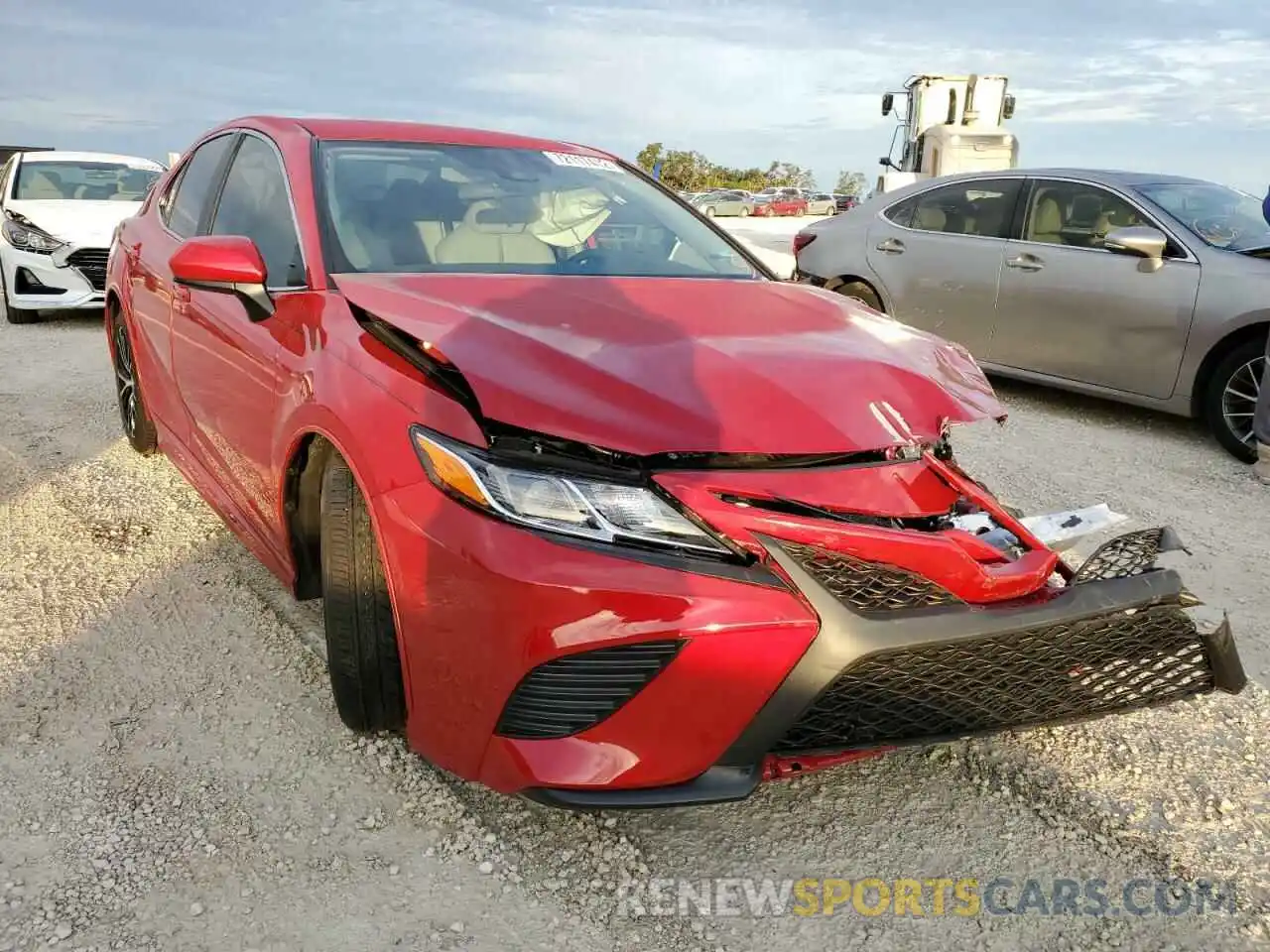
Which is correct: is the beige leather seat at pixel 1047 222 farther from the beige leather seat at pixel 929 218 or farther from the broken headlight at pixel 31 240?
the broken headlight at pixel 31 240

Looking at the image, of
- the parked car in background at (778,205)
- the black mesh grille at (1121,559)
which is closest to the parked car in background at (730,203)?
the parked car in background at (778,205)

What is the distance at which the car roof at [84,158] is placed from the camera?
934cm

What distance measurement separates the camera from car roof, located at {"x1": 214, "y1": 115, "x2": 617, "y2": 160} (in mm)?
3039

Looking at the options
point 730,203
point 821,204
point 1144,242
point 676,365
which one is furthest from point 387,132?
point 821,204

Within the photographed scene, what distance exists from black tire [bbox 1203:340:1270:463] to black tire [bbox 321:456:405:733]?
4.52 meters

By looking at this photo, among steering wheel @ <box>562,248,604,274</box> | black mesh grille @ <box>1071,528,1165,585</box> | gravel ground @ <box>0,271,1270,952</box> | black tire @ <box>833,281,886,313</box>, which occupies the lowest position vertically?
gravel ground @ <box>0,271,1270,952</box>

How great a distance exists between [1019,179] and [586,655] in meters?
5.44

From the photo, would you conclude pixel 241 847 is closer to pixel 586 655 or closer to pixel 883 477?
pixel 586 655

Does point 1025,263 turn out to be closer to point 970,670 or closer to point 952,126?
point 970,670

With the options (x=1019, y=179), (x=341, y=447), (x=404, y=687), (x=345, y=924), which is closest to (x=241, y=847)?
(x=345, y=924)

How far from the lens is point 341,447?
2.12m

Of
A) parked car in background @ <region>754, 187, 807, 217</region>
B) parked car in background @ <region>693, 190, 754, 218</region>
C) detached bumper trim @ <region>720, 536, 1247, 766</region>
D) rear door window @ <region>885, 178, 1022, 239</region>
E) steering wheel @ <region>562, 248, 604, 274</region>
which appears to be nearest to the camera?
detached bumper trim @ <region>720, 536, 1247, 766</region>

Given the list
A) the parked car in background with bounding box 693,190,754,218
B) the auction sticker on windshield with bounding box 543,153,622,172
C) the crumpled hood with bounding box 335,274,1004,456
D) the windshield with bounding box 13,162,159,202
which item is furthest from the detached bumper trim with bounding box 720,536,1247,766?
the parked car in background with bounding box 693,190,754,218

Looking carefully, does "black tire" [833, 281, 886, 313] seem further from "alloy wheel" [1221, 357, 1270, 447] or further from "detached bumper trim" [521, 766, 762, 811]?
"detached bumper trim" [521, 766, 762, 811]
